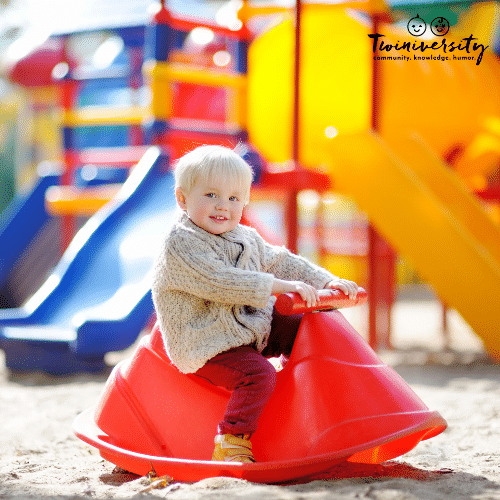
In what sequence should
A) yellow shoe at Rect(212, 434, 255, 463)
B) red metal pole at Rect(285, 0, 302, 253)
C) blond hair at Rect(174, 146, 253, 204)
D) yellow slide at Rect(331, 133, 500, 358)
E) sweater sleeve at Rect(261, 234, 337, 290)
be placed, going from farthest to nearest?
red metal pole at Rect(285, 0, 302, 253) → yellow slide at Rect(331, 133, 500, 358) → sweater sleeve at Rect(261, 234, 337, 290) → blond hair at Rect(174, 146, 253, 204) → yellow shoe at Rect(212, 434, 255, 463)

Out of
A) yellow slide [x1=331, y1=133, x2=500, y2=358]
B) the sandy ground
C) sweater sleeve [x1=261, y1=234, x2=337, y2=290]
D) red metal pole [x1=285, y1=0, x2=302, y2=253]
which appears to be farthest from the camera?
red metal pole [x1=285, y1=0, x2=302, y2=253]

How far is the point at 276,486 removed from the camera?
1784 millimetres

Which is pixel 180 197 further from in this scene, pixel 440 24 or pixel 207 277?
pixel 440 24

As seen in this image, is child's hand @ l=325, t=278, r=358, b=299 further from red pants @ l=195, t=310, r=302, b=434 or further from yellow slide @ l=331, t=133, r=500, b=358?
yellow slide @ l=331, t=133, r=500, b=358

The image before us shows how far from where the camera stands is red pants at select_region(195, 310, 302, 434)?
1.89 meters

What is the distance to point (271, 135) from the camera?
5746 millimetres

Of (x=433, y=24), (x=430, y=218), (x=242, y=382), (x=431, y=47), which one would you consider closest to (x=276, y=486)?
(x=242, y=382)

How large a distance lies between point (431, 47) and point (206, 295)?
3.94m

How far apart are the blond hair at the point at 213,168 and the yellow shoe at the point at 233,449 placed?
0.68m

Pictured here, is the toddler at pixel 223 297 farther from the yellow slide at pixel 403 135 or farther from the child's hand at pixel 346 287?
the yellow slide at pixel 403 135

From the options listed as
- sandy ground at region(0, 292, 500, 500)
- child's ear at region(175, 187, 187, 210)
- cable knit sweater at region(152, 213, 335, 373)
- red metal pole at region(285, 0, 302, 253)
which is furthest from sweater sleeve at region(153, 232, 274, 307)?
red metal pole at region(285, 0, 302, 253)

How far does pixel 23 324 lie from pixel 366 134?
2.25 meters

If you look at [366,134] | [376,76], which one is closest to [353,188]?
[366,134]

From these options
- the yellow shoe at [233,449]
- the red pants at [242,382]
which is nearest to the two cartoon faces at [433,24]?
the red pants at [242,382]
